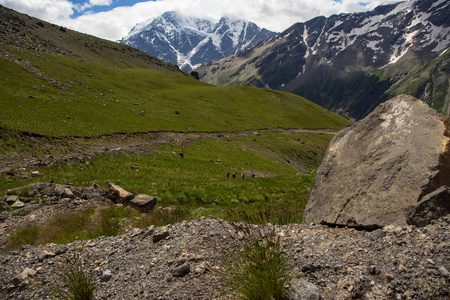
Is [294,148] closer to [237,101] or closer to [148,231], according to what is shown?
[237,101]

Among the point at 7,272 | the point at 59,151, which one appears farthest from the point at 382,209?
the point at 59,151

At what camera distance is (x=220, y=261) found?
6898 millimetres

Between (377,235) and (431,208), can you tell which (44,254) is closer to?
(377,235)

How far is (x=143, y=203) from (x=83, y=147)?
21.7 metres

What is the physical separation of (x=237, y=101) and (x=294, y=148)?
44.2 metres

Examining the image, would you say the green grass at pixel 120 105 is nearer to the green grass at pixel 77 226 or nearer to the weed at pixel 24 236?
the green grass at pixel 77 226

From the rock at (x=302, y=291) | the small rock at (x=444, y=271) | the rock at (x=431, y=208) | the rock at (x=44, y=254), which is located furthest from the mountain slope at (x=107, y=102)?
the small rock at (x=444, y=271)

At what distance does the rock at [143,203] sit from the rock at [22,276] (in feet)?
27.2

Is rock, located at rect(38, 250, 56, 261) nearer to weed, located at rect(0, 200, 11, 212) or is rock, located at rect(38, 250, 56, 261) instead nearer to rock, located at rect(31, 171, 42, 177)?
weed, located at rect(0, 200, 11, 212)

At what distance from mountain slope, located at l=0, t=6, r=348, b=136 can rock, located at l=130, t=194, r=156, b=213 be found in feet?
76.9

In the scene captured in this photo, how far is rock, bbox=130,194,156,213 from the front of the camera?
51.2 ft

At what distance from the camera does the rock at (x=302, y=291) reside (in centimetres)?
515

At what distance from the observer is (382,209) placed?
8516mm

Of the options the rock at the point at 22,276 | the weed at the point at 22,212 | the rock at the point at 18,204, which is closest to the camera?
the rock at the point at 22,276
